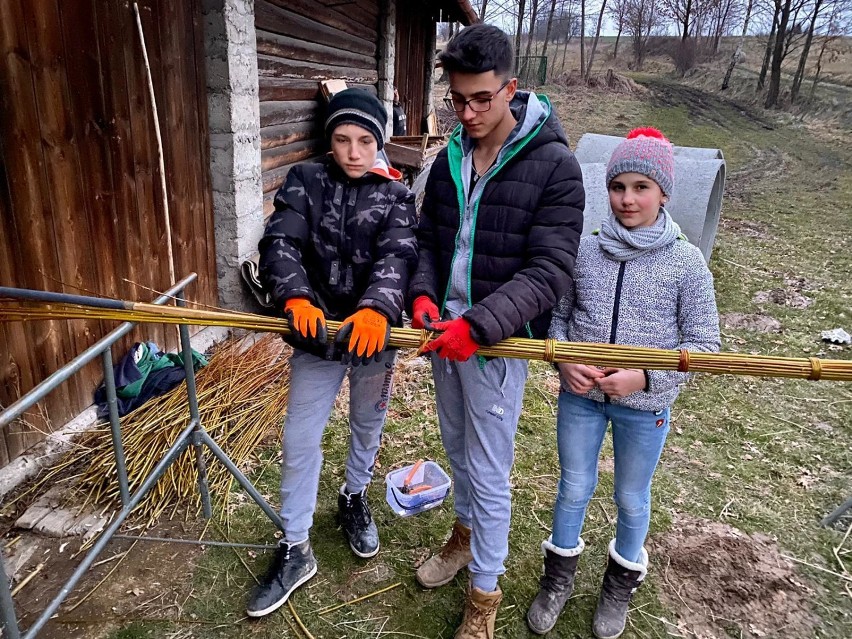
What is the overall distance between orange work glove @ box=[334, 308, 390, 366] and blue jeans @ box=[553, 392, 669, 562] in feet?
2.31

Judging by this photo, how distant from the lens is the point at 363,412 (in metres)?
2.38

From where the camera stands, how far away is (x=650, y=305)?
1.88 meters

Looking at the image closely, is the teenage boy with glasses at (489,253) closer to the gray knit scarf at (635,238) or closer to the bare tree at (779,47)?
the gray knit scarf at (635,238)

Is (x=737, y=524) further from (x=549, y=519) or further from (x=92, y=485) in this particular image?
(x=92, y=485)

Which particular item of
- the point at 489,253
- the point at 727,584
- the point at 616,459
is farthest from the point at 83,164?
the point at 727,584

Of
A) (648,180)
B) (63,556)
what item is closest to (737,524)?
(648,180)

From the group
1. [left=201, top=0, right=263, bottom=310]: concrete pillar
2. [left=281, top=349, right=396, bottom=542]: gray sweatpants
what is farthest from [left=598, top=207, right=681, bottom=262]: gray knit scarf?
[left=201, top=0, right=263, bottom=310]: concrete pillar

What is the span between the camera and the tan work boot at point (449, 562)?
7.74 feet

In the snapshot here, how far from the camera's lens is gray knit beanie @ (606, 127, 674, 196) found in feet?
6.03

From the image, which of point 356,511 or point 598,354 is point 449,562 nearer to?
point 356,511

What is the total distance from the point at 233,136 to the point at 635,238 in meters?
3.06

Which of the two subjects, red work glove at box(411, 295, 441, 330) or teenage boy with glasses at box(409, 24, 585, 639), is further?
red work glove at box(411, 295, 441, 330)

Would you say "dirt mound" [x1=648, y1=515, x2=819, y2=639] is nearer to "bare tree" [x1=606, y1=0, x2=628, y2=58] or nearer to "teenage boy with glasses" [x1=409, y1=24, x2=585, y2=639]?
"teenage boy with glasses" [x1=409, y1=24, x2=585, y2=639]

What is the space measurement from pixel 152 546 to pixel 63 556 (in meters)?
0.35
